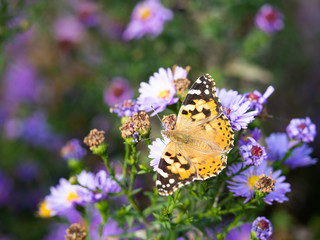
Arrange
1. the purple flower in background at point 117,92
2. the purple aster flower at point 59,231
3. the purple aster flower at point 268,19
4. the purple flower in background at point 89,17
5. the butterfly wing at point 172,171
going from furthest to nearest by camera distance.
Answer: the purple flower in background at point 89,17 → the purple flower in background at point 117,92 → the purple aster flower at point 268,19 → the purple aster flower at point 59,231 → the butterfly wing at point 172,171

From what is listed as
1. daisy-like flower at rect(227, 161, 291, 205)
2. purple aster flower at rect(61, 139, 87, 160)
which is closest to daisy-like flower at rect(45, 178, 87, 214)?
purple aster flower at rect(61, 139, 87, 160)

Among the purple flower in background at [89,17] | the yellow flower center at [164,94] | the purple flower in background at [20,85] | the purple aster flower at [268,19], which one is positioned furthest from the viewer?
the purple flower in background at [20,85]

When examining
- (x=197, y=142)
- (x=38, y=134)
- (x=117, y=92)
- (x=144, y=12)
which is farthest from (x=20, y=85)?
(x=197, y=142)

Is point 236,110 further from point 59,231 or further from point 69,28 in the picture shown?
point 69,28

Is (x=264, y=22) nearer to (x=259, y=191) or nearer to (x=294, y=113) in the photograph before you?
(x=294, y=113)

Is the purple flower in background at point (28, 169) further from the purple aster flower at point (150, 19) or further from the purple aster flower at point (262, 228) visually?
the purple aster flower at point (262, 228)

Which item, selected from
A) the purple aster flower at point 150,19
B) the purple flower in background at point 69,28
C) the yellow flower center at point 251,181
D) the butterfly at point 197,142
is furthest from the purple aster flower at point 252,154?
the purple flower in background at point 69,28
